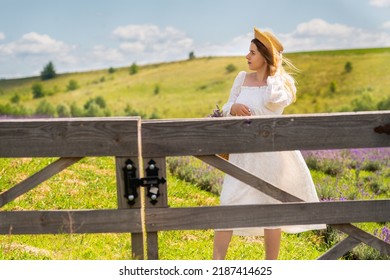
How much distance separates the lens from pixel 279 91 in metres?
6.47

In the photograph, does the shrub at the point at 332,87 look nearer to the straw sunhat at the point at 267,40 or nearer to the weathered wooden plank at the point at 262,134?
the straw sunhat at the point at 267,40

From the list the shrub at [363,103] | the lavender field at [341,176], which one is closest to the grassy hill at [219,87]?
the shrub at [363,103]

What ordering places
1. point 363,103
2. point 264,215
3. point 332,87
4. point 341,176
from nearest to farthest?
point 264,215, point 341,176, point 363,103, point 332,87

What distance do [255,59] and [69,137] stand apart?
204 cm

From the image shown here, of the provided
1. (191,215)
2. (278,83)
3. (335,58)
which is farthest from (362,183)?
(335,58)

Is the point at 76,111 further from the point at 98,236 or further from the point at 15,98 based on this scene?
the point at 98,236

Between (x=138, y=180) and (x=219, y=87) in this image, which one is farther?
(x=219, y=87)

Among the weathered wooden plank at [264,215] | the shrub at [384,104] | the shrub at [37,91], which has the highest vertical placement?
the weathered wooden plank at [264,215]

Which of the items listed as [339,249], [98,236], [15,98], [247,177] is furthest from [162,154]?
[15,98]

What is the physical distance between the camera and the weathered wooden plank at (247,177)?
5.66 m

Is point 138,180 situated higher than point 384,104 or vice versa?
point 138,180

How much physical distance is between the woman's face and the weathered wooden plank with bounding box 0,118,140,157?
160cm

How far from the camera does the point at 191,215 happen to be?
5.68m

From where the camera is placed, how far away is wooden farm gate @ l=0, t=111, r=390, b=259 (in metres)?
5.51
